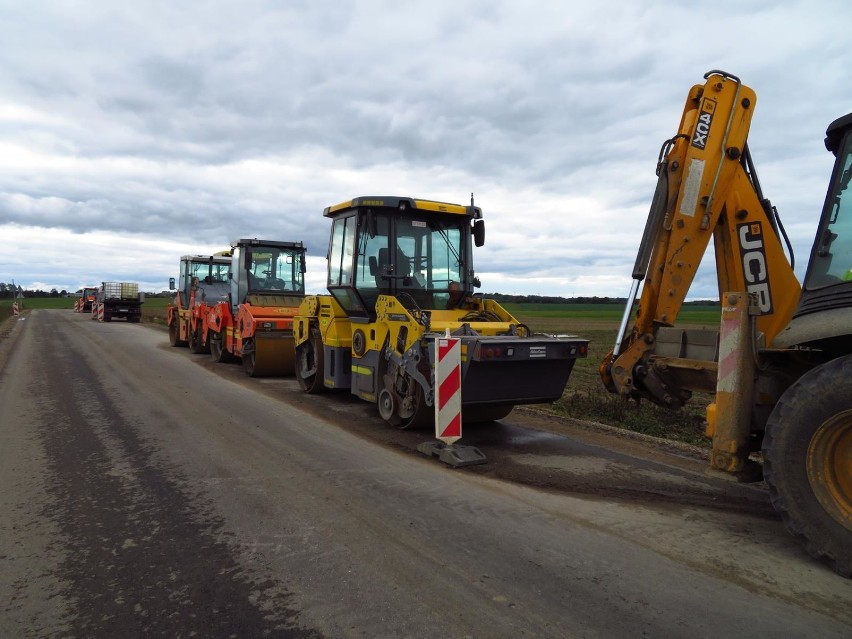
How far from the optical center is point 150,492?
5.14 meters

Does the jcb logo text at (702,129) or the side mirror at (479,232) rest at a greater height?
the jcb logo text at (702,129)

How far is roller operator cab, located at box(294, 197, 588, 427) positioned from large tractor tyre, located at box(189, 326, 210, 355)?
26.5 ft

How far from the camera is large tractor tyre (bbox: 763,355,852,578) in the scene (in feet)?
12.1

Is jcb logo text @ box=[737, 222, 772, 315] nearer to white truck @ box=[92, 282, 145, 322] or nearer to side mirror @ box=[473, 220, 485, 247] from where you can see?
side mirror @ box=[473, 220, 485, 247]

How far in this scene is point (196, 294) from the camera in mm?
18078

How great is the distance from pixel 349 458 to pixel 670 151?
163 inches

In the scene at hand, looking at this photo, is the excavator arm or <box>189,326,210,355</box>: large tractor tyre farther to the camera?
<box>189,326,210,355</box>: large tractor tyre

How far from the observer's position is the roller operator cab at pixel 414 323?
6.95m

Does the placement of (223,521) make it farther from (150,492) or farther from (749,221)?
(749,221)

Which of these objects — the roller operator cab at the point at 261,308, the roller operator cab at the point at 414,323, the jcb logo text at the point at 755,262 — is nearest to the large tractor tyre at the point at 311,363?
the roller operator cab at the point at 414,323

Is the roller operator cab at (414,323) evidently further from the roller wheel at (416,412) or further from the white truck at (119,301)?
the white truck at (119,301)

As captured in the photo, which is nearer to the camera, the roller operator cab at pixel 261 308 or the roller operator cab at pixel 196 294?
the roller operator cab at pixel 261 308

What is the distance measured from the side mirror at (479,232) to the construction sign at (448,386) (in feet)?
8.97

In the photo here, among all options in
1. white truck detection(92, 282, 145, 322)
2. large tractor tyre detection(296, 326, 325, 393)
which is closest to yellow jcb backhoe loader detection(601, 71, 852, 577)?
large tractor tyre detection(296, 326, 325, 393)
